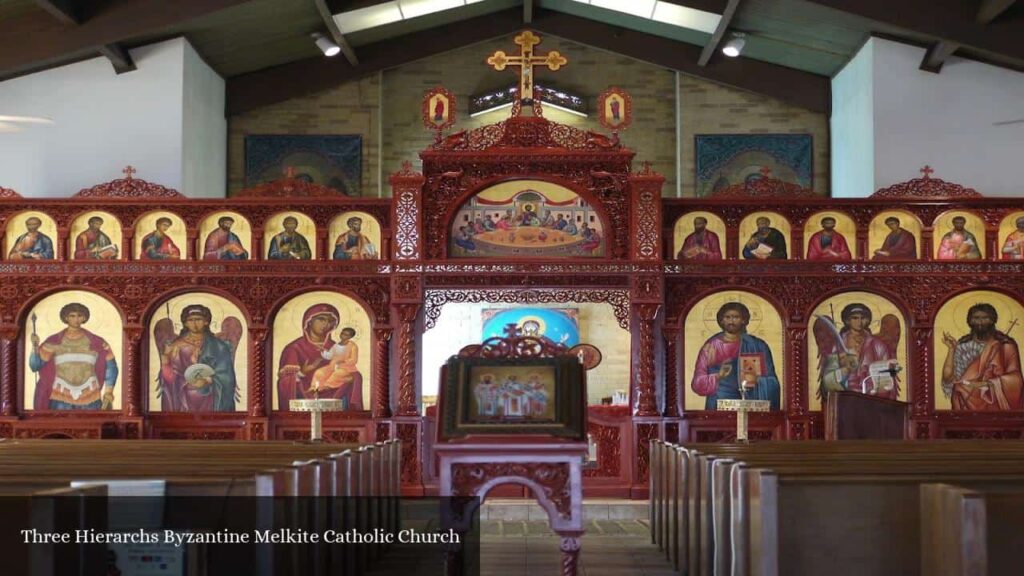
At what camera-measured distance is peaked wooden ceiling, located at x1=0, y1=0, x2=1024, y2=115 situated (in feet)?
46.4

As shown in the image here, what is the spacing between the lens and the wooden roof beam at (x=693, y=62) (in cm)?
1864

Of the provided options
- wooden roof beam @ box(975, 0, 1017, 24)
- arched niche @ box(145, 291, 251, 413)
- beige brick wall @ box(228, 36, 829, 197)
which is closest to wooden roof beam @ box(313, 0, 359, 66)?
beige brick wall @ box(228, 36, 829, 197)

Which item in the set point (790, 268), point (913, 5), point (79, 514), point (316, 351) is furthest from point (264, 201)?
point (79, 514)

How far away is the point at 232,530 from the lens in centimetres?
512

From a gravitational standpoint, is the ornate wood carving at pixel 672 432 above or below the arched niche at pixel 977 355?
below

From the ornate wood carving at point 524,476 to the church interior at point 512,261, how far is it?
22 millimetres

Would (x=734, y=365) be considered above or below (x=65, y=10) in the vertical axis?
below

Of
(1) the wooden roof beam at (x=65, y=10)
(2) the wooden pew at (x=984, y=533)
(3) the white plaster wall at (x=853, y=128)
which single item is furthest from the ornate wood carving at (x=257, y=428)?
(2) the wooden pew at (x=984, y=533)

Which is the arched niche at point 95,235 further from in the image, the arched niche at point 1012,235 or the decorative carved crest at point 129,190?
the arched niche at point 1012,235

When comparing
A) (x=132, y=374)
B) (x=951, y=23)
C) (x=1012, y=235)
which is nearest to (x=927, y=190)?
(x=1012, y=235)

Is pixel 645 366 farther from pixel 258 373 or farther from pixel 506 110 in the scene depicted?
pixel 506 110

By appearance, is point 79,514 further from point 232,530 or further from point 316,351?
point 316,351

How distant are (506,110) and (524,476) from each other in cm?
1394

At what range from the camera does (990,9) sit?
13.7 meters
